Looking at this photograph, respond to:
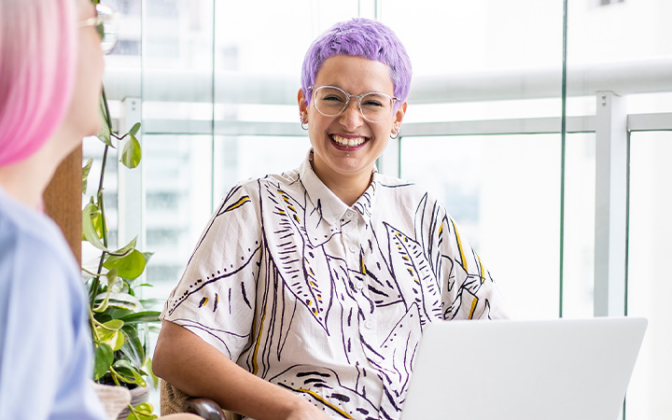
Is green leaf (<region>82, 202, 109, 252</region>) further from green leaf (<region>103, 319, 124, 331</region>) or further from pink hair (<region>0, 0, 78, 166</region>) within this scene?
pink hair (<region>0, 0, 78, 166</region>)

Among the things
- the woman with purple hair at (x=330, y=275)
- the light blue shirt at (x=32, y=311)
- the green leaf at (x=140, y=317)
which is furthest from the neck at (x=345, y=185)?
the light blue shirt at (x=32, y=311)

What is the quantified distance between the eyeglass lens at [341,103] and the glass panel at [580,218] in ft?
3.13

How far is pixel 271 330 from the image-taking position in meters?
1.67

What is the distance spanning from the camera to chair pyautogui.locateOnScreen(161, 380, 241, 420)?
1.44 metres

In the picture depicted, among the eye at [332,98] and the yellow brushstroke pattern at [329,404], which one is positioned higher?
the eye at [332,98]

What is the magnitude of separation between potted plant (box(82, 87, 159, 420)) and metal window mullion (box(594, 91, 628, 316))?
4.81ft

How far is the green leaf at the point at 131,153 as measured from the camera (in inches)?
79.3

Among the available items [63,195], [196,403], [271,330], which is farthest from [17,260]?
[271,330]

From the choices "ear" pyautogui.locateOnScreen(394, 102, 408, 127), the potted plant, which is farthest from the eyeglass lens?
the potted plant

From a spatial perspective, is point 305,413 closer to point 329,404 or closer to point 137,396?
point 329,404

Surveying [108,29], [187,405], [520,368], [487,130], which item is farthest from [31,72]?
[487,130]

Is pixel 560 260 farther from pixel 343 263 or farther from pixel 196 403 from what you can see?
pixel 196 403

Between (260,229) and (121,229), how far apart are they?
1243 millimetres

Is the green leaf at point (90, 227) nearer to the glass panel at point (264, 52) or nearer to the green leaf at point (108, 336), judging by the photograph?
the green leaf at point (108, 336)
